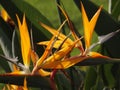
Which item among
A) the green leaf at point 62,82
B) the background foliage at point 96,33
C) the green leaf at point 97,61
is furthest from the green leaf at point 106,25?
the green leaf at point 97,61

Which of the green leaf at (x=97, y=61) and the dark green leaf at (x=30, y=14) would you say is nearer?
the green leaf at (x=97, y=61)

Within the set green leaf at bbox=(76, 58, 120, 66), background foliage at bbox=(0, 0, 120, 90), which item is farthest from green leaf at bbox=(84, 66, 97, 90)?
green leaf at bbox=(76, 58, 120, 66)

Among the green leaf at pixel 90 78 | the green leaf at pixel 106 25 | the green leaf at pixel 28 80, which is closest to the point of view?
the green leaf at pixel 28 80

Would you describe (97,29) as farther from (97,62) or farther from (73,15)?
(73,15)

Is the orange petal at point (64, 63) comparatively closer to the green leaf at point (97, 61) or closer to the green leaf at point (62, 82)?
the green leaf at point (97, 61)

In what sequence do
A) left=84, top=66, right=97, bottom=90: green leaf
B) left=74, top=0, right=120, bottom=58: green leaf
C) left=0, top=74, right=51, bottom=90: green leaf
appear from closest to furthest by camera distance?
left=0, top=74, right=51, bottom=90: green leaf, left=74, top=0, right=120, bottom=58: green leaf, left=84, top=66, right=97, bottom=90: green leaf

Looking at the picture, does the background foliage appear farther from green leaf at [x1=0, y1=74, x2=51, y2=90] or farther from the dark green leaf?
green leaf at [x1=0, y1=74, x2=51, y2=90]

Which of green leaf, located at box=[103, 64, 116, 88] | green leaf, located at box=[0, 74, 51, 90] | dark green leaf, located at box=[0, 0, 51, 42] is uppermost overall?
dark green leaf, located at box=[0, 0, 51, 42]
